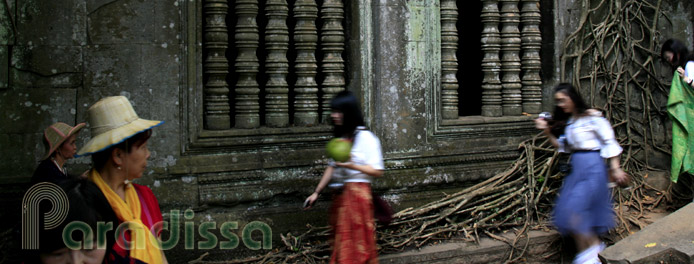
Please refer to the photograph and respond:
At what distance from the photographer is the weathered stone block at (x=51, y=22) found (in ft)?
14.4

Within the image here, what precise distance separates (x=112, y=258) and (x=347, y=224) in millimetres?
1928

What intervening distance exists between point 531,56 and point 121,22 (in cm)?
409

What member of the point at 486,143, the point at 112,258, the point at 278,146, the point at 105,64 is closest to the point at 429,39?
the point at 486,143

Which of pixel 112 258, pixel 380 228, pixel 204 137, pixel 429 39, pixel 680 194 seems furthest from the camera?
pixel 680 194

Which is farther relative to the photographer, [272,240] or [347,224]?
[272,240]

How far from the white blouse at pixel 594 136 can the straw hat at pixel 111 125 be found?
10.2 feet

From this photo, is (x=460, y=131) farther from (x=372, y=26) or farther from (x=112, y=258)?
(x=112, y=258)

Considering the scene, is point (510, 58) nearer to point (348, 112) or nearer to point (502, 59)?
point (502, 59)

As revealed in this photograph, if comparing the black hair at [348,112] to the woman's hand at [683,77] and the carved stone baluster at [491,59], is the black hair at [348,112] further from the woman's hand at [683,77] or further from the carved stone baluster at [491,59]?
the woman's hand at [683,77]

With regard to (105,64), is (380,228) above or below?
below

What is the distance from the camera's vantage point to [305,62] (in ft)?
17.5

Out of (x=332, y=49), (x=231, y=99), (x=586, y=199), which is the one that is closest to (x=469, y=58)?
(x=332, y=49)

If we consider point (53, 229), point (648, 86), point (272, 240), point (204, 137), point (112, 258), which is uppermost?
point (648, 86)

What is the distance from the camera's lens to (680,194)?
652cm
